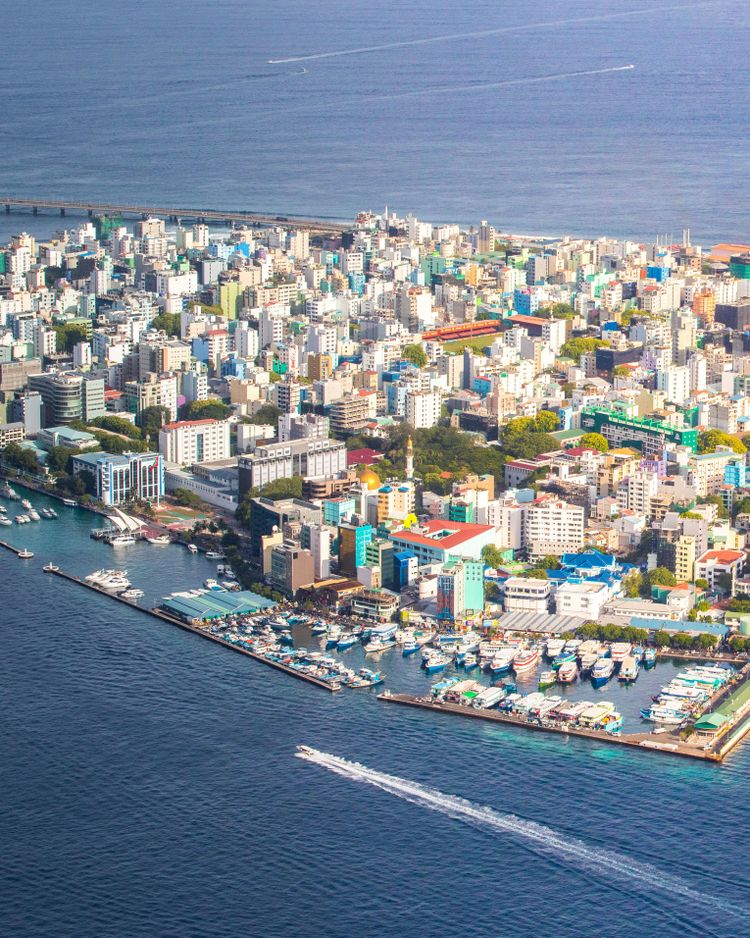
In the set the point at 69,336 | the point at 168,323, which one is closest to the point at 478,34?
the point at 168,323

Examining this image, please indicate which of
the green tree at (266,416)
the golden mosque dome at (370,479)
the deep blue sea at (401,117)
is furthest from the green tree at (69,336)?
the deep blue sea at (401,117)

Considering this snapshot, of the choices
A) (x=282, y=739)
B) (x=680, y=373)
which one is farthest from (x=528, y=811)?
(x=680, y=373)

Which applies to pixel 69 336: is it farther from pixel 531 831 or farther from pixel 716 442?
pixel 531 831

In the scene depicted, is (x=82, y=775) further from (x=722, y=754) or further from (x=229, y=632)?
(x=722, y=754)

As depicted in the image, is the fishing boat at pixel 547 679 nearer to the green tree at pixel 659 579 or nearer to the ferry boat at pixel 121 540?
the green tree at pixel 659 579

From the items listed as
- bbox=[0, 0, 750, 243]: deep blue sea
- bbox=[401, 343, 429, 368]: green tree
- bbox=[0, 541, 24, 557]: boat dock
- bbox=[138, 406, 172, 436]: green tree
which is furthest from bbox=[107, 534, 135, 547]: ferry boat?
bbox=[0, 0, 750, 243]: deep blue sea

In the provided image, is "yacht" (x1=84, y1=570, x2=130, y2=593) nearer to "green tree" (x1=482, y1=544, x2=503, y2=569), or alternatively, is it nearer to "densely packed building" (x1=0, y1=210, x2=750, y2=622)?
"densely packed building" (x1=0, y1=210, x2=750, y2=622)

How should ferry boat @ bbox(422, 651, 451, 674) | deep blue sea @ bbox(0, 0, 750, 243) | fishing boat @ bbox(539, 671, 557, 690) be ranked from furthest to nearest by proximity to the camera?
deep blue sea @ bbox(0, 0, 750, 243) → ferry boat @ bbox(422, 651, 451, 674) → fishing boat @ bbox(539, 671, 557, 690)
